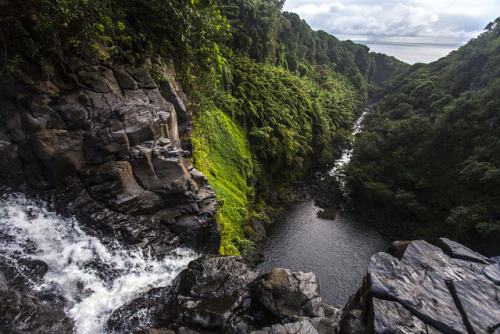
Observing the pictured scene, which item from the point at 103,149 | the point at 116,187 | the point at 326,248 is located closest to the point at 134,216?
the point at 116,187

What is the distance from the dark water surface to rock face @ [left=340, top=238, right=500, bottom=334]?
10431 mm

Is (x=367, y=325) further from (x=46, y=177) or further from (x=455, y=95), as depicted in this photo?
(x=455, y=95)

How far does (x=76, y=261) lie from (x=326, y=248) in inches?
811

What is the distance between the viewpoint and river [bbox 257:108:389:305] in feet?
64.5

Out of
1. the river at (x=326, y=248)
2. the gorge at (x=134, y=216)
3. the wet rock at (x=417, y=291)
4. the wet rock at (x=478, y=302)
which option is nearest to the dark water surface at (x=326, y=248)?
the river at (x=326, y=248)

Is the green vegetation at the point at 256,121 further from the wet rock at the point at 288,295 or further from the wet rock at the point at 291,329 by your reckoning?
the wet rock at the point at 291,329

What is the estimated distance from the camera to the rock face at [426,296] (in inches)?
273

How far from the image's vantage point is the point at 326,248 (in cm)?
2323

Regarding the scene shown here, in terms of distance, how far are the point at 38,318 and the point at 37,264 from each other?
1623mm

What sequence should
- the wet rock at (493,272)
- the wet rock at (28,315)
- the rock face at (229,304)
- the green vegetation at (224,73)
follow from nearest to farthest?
the wet rock at (28,315) < the rock face at (229,304) < the green vegetation at (224,73) < the wet rock at (493,272)

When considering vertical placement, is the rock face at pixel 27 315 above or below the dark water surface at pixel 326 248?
above

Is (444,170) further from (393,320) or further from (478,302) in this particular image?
(393,320)

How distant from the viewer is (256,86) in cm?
3316

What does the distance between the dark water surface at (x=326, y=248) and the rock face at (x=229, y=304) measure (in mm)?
10447
